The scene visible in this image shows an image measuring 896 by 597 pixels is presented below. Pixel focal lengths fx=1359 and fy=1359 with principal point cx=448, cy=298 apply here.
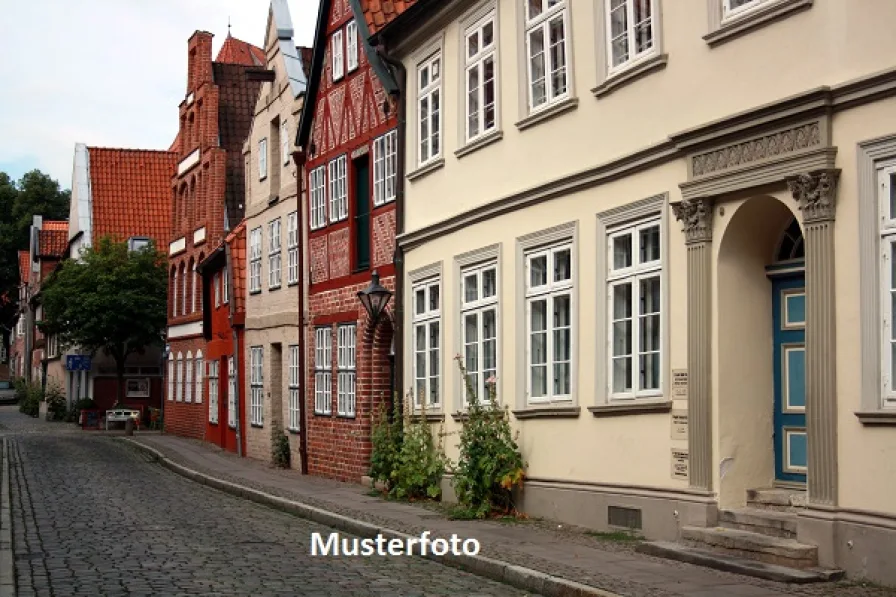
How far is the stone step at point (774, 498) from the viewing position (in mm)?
12155

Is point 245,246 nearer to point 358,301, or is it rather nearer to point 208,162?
point 208,162

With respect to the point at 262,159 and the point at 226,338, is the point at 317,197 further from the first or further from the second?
the point at 226,338

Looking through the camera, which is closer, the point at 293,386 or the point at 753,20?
the point at 753,20

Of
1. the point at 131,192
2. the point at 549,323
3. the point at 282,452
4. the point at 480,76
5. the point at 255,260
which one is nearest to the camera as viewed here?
the point at 549,323

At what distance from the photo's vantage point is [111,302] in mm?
48062

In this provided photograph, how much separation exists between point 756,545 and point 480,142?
8.41 meters

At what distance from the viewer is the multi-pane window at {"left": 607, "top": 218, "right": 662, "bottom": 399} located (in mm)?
13977

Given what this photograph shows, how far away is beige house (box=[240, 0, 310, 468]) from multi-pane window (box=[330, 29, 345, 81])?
298 centimetres

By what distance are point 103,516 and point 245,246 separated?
54.9ft

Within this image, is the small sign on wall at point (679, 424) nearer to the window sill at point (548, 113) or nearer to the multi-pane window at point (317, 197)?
the window sill at point (548, 113)

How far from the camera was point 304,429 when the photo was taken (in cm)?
2706

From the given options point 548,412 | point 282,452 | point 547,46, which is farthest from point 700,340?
point 282,452

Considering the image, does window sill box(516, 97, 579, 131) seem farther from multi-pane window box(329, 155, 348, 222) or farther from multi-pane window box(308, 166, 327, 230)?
multi-pane window box(308, 166, 327, 230)

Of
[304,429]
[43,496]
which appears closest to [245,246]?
[304,429]
